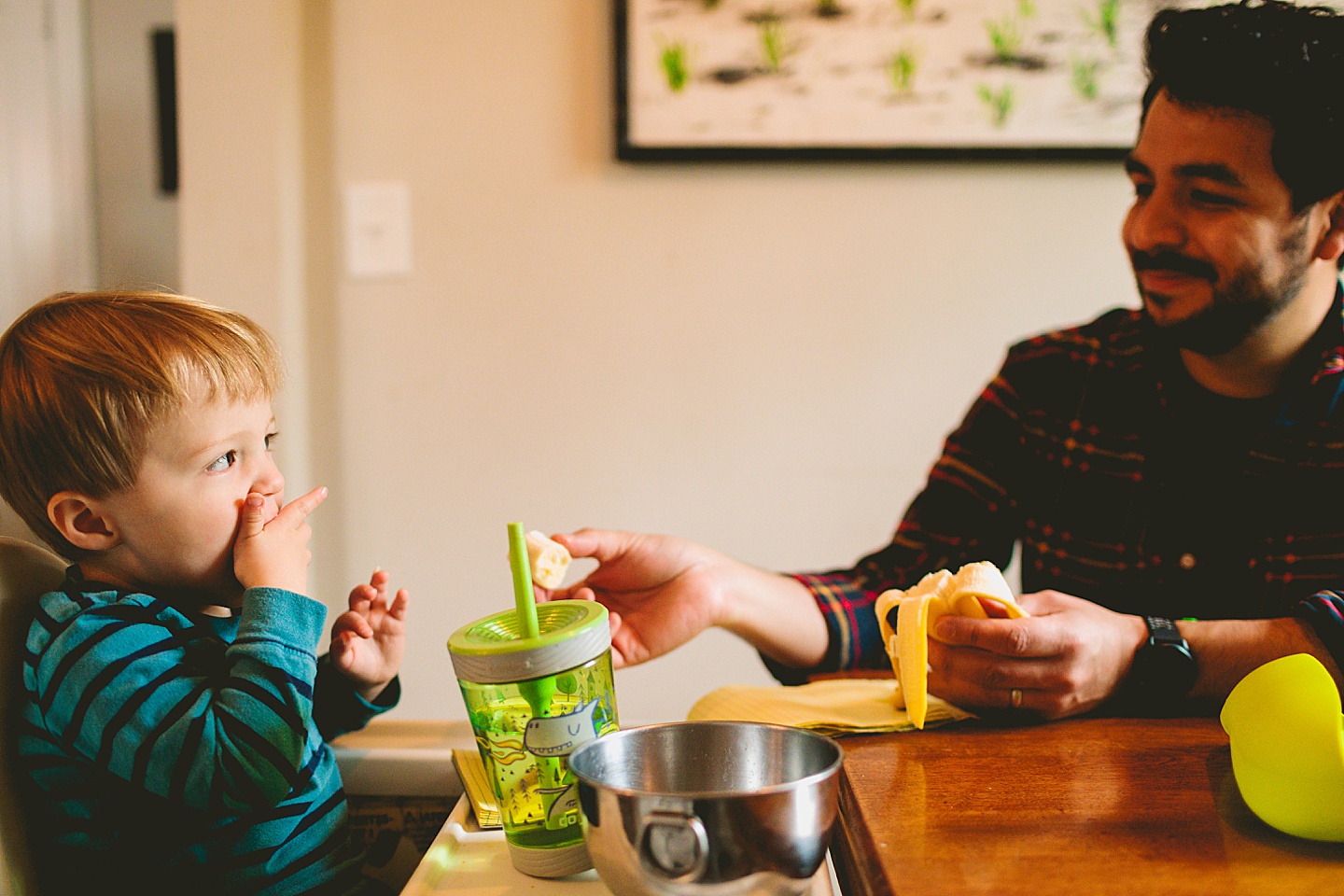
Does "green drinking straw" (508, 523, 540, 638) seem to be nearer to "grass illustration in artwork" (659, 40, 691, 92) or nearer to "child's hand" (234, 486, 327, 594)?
"child's hand" (234, 486, 327, 594)

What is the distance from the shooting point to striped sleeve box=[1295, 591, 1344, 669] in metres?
0.82

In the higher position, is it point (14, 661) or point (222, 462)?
point (222, 462)

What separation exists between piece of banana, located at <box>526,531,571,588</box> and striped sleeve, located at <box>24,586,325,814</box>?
195mm

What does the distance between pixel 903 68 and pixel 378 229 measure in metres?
0.96

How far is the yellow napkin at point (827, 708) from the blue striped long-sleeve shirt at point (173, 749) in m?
0.33

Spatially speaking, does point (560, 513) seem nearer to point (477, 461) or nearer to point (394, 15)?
point (477, 461)

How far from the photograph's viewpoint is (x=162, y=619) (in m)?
0.79

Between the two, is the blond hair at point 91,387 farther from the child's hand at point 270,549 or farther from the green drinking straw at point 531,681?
the green drinking straw at point 531,681

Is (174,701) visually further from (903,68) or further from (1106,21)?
(1106,21)

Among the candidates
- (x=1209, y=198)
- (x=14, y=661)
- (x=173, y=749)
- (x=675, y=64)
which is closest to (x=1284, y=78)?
(x=1209, y=198)

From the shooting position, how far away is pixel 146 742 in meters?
0.71

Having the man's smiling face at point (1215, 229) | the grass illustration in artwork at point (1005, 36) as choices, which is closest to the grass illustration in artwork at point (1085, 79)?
the grass illustration in artwork at point (1005, 36)

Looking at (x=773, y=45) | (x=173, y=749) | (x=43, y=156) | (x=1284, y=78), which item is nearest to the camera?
(x=173, y=749)

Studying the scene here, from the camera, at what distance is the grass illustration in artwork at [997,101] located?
1.65m
